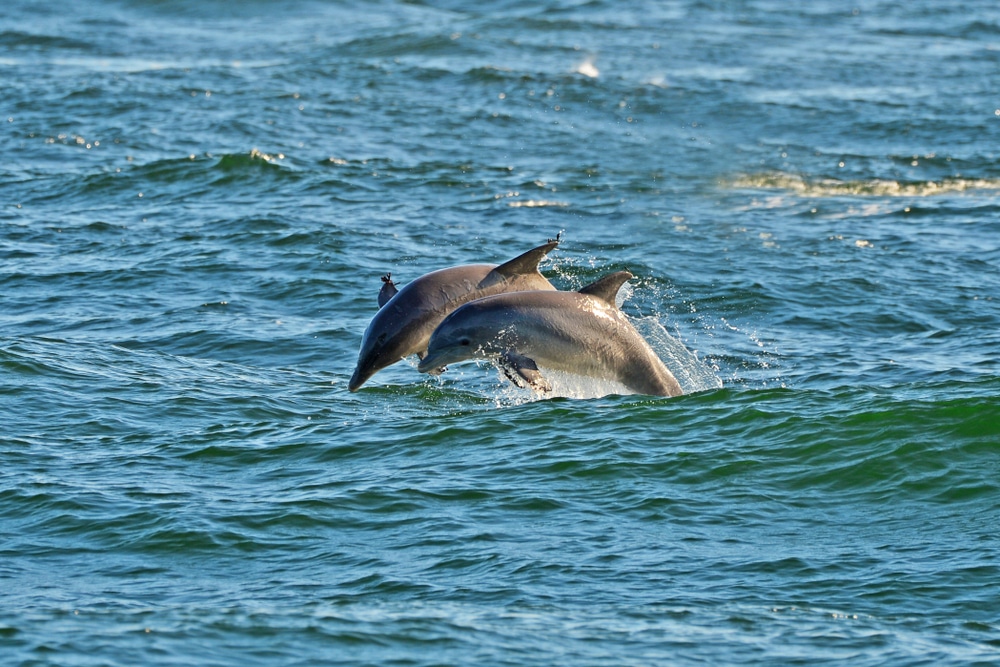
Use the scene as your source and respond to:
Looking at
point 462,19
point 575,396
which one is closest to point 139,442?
point 575,396

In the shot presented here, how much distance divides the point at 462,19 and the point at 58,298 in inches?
1032

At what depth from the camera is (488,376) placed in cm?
1594

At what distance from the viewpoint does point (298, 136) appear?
93.4ft

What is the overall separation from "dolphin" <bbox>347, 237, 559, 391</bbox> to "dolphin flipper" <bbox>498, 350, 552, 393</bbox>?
81 cm

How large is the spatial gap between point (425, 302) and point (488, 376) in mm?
2911

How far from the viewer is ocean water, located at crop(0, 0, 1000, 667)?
979 centimetres

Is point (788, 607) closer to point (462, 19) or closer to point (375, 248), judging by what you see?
point (375, 248)

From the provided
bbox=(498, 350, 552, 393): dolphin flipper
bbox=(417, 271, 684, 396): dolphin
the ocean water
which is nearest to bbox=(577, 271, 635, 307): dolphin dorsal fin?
bbox=(417, 271, 684, 396): dolphin

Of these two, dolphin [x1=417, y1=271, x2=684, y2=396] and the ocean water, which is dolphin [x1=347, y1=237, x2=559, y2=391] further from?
the ocean water

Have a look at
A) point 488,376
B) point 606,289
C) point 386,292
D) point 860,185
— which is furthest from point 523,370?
point 860,185

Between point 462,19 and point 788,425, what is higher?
point 462,19

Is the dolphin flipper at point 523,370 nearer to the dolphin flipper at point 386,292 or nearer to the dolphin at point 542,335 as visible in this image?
the dolphin at point 542,335

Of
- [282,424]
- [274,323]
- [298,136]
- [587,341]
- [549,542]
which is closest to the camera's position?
[549,542]

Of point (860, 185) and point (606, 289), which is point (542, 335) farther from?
point (860, 185)
